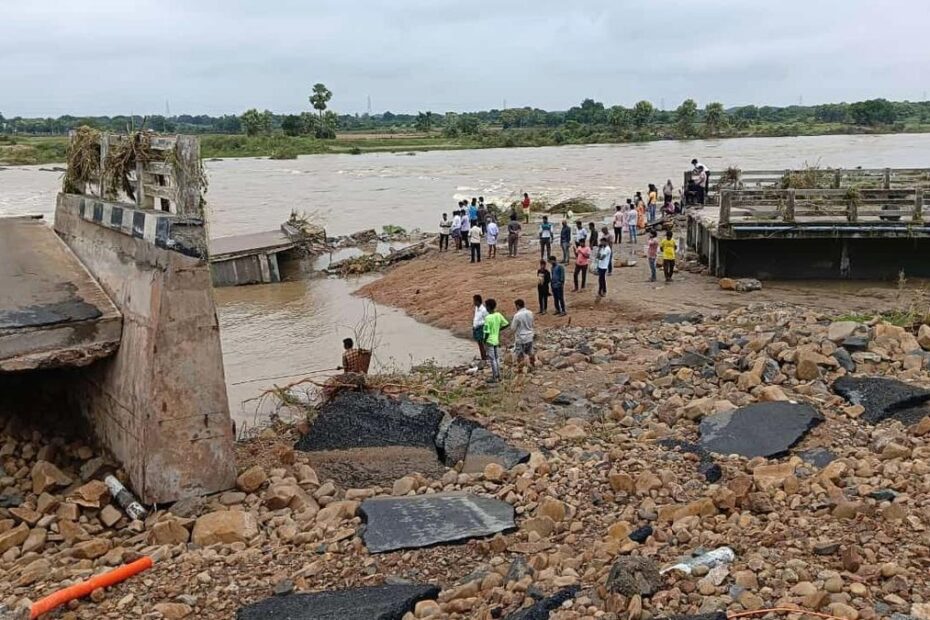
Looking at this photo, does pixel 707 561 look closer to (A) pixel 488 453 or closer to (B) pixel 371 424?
(A) pixel 488 453

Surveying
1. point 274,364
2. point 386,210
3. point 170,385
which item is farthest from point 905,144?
point 170,385

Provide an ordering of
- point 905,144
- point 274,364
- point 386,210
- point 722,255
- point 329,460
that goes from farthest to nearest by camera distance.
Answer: point 905,144 → point 386,210 → point 722,255 → point 274,364 → point 329,460

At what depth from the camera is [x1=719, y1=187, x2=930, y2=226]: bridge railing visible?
17453 millimetres

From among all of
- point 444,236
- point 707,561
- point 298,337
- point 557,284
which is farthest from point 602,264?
point 707,561

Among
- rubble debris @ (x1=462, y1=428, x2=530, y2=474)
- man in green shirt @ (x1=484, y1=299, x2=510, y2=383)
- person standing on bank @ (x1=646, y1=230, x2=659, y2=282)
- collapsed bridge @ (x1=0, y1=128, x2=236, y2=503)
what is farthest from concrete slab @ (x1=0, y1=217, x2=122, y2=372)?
person standing on bank @ (x1=646, y1=230, x2=659, y2=282)

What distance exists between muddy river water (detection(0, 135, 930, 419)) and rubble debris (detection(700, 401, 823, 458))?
6.27 meters

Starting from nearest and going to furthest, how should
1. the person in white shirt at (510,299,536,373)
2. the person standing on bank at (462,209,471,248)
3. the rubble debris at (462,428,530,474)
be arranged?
the rubble debris at (462,428,530,474) < the person in white shirt at (510,299,536,373) < the person standing on bank at (462,209,471,248)

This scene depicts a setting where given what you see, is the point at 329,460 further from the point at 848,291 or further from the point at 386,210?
the point at 386,210

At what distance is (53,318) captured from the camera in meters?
7.84

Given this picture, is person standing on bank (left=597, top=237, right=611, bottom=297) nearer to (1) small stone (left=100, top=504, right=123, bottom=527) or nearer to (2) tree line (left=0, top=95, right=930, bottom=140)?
(1) small stone (left=100, top=504, right=123, bottom=527)

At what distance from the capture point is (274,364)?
585 inches

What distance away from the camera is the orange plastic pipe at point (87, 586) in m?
5.79

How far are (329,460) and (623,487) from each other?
3.18 metres

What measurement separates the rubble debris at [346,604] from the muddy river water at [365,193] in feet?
20.6
